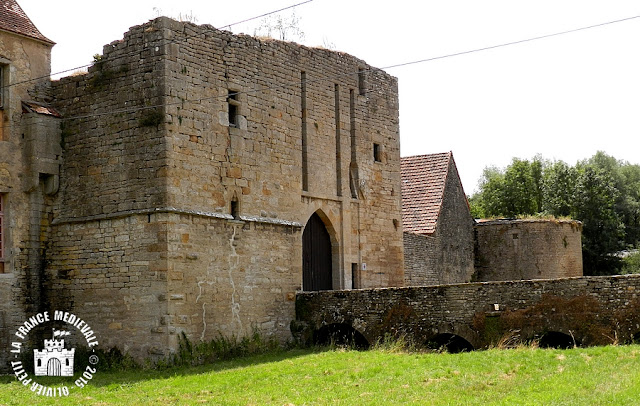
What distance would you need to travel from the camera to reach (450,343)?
722 inches

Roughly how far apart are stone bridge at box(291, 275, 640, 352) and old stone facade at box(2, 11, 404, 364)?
156cm

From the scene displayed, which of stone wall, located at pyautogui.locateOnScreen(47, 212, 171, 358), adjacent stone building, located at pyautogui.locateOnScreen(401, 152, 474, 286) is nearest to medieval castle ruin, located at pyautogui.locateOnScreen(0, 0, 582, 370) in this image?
stone wall, located at pyautogui.locateOnScreen(47, 212, 171, 358)

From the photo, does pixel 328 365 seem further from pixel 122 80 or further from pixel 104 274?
pixel 122 80

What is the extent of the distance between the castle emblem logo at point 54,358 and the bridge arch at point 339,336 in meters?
5.35

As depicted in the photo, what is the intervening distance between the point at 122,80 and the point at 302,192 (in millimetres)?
5052

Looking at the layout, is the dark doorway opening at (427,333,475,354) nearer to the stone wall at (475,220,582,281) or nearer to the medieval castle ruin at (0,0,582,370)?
the medieval castle ruin at (0,0,582,370)

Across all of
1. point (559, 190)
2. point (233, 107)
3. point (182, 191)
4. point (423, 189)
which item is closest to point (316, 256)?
point (233, 107)

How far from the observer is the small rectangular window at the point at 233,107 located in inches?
755

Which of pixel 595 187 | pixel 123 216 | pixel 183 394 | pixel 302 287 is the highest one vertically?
pixel 595 187

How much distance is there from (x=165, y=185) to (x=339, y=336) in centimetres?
536

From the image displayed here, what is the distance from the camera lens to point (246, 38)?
19.7 metres

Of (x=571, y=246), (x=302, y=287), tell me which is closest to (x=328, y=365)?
(x=302, y=287)

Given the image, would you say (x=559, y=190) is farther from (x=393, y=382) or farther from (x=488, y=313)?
(x=393, y=382)

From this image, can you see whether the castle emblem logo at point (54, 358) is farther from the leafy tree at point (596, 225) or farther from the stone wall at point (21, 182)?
the leafy tree at point (596, 225)
